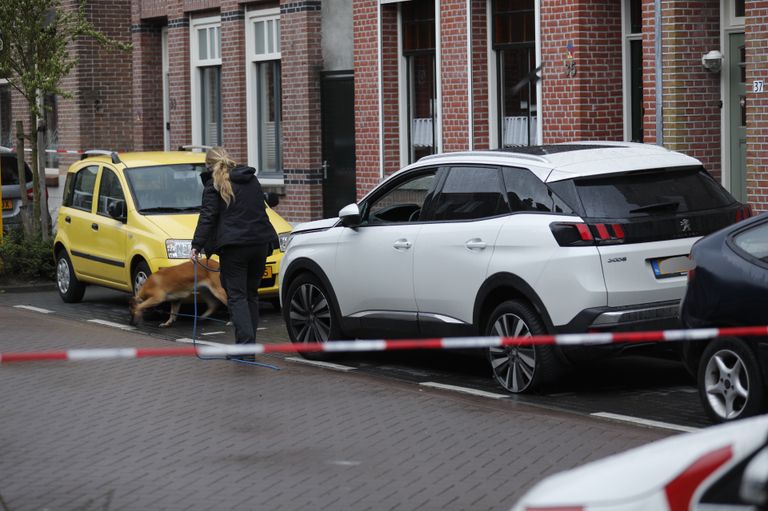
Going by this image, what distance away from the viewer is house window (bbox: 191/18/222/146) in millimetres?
24766

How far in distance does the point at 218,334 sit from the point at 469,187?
421 cm

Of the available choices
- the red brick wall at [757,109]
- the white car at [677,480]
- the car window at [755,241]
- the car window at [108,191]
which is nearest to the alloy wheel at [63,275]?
the car window at [108,191]

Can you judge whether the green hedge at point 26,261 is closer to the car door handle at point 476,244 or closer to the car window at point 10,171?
the car window at point 10,171

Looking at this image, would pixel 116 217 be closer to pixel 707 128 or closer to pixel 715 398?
pixel 707 128

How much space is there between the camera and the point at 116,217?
15648 mm

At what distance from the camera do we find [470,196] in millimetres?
10742

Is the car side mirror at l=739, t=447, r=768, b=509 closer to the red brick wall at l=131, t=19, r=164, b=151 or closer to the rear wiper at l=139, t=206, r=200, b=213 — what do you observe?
the rear wiper at l=139, t=206, r=200, b=213

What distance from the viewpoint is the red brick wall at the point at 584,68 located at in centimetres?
1686

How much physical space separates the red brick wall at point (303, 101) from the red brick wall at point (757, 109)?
8.64 metres

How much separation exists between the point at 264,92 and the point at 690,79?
9.57m

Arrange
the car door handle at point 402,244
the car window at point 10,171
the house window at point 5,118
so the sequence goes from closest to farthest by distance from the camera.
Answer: the car door handle at point 402,244 < the car window at point 10,171 < the house window at point 5,118

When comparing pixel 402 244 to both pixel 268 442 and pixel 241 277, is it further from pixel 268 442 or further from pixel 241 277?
pixel 268 442

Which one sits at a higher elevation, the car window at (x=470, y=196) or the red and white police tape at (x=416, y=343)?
the car window at (x=470, y=196)

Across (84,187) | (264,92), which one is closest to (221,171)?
(84,187)
